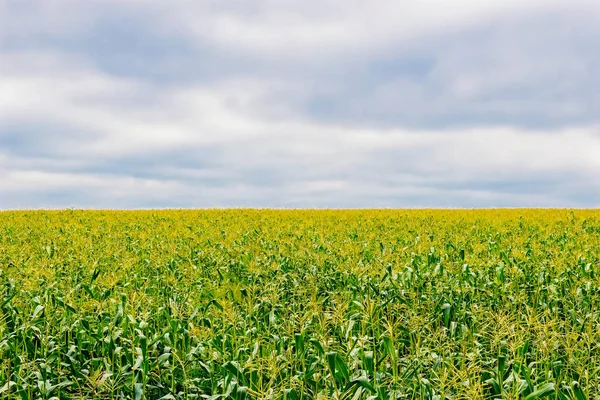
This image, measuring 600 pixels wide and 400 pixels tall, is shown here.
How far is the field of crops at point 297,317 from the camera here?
6.05 m

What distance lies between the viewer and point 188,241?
61.6 feet

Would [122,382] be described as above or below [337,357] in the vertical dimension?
below

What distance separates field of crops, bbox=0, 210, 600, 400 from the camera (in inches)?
238

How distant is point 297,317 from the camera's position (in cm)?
707

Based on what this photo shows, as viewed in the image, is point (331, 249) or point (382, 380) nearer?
point (382, 380)

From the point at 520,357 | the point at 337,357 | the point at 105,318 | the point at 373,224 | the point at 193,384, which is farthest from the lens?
the point at 373,224

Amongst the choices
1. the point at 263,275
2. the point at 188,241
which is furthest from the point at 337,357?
the point at 188,241

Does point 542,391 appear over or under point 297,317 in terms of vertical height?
under

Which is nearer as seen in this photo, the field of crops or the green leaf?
the green leaf

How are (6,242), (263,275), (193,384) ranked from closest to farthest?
(193,384) → (263,275) → (6,242)

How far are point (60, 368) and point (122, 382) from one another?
1045mm

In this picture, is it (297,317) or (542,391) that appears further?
(297,317)

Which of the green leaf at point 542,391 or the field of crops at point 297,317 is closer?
the green leaf at point 542,391

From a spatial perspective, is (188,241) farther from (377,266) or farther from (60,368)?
(60,368)
